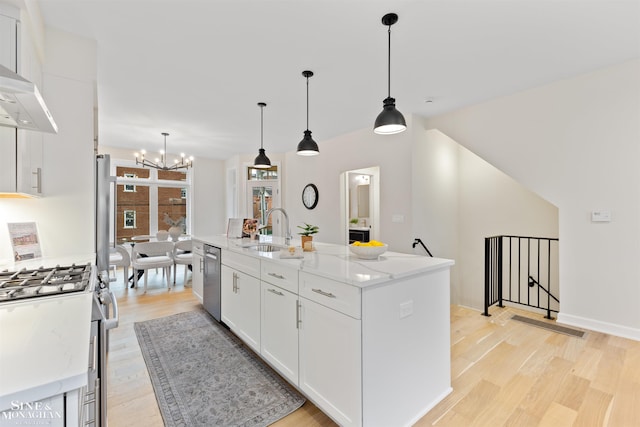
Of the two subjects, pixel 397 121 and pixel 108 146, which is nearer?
pixel 397 121

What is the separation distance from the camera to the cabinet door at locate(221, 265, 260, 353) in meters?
2.38

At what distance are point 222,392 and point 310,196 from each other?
4.29 meters

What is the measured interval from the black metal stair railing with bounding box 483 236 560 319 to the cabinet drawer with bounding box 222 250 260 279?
3.04m

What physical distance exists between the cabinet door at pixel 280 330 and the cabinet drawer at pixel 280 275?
0.04m

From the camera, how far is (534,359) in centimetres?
242

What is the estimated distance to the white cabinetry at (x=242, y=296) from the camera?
93.9 inches

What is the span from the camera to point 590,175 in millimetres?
2967

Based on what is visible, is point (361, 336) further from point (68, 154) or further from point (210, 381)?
point (68, 154)

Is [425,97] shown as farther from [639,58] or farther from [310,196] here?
[310,196]

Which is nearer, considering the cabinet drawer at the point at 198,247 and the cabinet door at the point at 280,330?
the cabinet door at the point at 280,330

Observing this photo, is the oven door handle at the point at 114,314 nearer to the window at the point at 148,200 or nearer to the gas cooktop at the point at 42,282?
the gas cooktop at the point at 42,282

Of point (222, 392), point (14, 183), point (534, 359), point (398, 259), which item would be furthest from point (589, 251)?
point (14, 183)

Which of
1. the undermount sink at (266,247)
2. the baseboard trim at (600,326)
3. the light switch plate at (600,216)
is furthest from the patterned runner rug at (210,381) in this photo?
the light switch plate at (600,216)

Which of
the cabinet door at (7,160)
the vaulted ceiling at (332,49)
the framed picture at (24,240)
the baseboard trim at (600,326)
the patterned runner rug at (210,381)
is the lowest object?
the patterned runner rug at (210,381)
